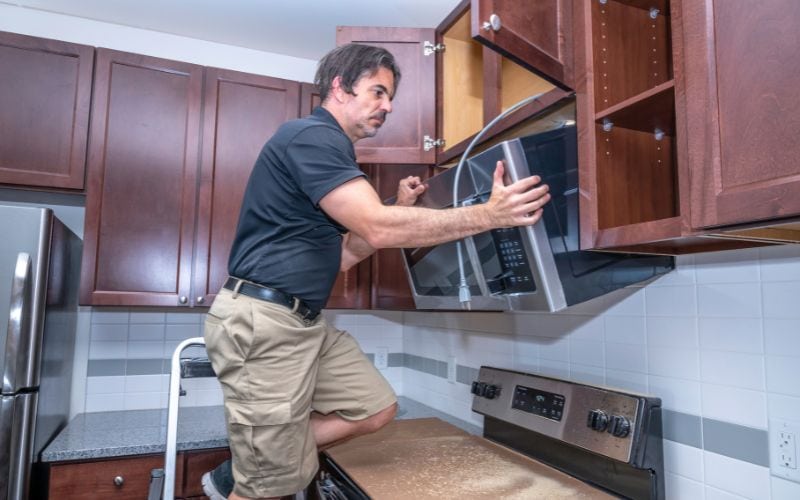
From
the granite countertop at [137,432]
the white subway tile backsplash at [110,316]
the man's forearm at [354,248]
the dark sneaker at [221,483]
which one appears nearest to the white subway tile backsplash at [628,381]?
the granite countertop at [137,432]

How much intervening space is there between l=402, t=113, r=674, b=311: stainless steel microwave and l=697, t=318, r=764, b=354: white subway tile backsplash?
171mm

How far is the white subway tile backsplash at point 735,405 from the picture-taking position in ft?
3.59

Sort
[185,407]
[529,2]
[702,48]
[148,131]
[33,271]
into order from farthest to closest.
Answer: [185,407] < [148,131] < [33,271] < [529,2] < [702,48]

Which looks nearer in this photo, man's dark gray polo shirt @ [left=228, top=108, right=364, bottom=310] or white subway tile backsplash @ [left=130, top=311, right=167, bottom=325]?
man's dark gray polo shirt @ [left=228, top=108, right=364, bottom=310]

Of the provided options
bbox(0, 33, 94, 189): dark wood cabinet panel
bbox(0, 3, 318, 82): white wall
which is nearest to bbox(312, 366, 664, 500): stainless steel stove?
bbox(0, 33, 94, 189): dark wood cabinet panel

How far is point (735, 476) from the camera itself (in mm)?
1133

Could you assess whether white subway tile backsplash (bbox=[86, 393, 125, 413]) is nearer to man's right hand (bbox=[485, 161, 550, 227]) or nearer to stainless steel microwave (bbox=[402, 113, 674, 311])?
stainless steel microwave (bbox=[402, 113, 674, 311])

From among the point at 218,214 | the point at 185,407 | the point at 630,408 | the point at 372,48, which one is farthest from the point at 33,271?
the point at 630,408

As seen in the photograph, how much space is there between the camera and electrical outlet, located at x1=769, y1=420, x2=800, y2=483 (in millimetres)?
1022

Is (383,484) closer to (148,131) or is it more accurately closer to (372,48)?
(372,48)

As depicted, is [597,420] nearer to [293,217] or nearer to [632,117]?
[632,117]

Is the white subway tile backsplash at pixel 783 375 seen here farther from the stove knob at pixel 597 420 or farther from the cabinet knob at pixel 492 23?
the cabinet knob at pixel 492 23

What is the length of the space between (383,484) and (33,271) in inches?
47.0

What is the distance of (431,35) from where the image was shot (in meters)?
1.83
